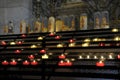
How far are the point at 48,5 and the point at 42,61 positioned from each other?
11.8m

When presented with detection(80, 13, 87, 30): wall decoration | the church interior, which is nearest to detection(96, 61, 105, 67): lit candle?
the church interior

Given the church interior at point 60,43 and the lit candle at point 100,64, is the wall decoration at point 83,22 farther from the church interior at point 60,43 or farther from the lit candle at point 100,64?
the lit candle at point 100,64

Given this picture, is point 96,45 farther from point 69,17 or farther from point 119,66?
point 69,17

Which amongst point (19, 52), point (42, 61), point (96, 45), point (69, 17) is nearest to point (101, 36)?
point (96, 45)

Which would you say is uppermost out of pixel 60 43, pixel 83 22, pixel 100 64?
pixel 83 22

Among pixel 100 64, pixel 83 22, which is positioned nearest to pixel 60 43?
pixel 100 64

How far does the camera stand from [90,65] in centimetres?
706

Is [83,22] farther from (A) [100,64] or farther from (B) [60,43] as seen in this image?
(A) [100,64]

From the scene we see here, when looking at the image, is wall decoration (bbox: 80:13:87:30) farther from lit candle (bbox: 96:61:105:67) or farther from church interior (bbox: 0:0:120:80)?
lit candle (bbox: 96:61:105:67)

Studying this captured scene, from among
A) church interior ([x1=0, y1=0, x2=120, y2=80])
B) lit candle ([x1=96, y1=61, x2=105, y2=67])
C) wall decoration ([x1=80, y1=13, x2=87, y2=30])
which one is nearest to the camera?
lit candle ([x1=96, y1=61, x2=105, y2=67])

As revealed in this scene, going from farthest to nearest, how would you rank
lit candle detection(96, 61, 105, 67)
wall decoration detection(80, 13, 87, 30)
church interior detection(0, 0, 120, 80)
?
1. wall decoration detection(80, 13, 87, 30)
2. church interior detection(0, 0, 120, 80)
3. lit candle detection(96, 61, 105, 67)

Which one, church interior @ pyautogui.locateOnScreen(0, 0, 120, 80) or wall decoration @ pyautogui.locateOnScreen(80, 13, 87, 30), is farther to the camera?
wall decoration @ pyautogui.locateOnScreen(80, 13, 87, 30)

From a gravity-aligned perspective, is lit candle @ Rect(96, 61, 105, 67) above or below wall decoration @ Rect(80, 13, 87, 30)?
below

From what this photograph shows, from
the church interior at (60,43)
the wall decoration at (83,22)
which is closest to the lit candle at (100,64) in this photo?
the church interior at (60,43)
